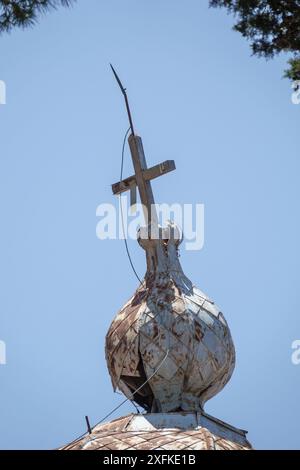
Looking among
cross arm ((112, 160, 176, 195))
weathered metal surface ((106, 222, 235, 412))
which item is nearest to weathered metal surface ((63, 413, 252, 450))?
weathered metal surface ((106, 222, 235, 412))

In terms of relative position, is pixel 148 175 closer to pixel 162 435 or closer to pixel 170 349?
pixel 170 349

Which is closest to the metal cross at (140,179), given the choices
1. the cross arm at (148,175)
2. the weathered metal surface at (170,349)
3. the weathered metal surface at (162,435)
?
the cross arm at (148,175)

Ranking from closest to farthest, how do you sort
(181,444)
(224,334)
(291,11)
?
(291,11), (181,444), (224,334)

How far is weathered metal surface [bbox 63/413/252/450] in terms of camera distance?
2720 centimetres

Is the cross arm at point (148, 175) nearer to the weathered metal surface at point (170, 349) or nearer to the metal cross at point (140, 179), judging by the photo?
the metal cross at point (140, 179)

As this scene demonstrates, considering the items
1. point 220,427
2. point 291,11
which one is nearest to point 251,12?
point 291,11

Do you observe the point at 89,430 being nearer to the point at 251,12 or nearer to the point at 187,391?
the point at 187,391

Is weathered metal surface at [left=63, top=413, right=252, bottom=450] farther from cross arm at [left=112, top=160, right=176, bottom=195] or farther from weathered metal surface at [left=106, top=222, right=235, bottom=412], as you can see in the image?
cross arm at [left=112, top=160, right=176, bottom=195]

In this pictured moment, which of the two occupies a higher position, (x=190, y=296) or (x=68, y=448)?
(x=190, y=296)

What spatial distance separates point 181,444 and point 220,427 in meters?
1.49

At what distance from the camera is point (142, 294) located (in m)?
29.5

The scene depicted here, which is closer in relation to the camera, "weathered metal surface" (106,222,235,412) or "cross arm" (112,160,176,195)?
"weathered metal surface" (106,222,235,412)
